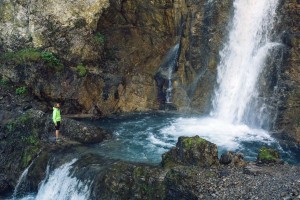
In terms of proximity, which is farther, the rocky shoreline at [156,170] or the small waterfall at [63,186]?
the small waterfall at [63,186]

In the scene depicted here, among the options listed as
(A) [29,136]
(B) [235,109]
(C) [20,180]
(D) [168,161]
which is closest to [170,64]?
(B) [235,109]

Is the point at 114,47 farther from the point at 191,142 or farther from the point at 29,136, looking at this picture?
the point at 191,142

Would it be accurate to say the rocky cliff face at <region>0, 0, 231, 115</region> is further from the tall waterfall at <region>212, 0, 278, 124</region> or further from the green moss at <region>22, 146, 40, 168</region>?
the green moss at <region>22, 146, 40, 168</region>

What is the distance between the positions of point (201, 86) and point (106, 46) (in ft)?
26.3

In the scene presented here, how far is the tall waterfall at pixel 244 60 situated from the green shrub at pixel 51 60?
11.7 m

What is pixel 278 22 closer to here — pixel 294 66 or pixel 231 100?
pixel 294 66

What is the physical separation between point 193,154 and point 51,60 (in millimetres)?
15160

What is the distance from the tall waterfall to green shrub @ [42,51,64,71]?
11661mm

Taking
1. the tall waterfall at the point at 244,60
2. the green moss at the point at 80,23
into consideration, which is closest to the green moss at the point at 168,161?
the tall waterfall at the point at 244,60

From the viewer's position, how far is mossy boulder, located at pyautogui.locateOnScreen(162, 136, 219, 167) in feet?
64.7

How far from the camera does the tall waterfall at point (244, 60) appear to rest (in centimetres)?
2850

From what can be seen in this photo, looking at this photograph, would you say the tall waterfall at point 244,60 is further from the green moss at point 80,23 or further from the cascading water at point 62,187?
the cascading water at point 62,187

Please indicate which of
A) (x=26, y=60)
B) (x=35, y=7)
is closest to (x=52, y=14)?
(x=35, y=7)

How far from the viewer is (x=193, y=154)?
20.0m
